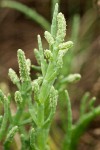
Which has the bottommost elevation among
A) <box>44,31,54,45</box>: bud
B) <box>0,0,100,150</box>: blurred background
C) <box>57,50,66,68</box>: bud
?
<box>57,50,66,68</box>: bud

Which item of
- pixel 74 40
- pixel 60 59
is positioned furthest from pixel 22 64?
pixel 74 40

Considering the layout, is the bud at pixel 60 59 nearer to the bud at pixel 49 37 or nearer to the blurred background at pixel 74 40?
the bud at pixel 49 37

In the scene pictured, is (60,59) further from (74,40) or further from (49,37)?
(74,40)

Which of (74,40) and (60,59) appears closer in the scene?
(60,59)

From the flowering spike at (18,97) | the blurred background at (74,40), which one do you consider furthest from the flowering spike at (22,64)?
the blurred background at (74,40)

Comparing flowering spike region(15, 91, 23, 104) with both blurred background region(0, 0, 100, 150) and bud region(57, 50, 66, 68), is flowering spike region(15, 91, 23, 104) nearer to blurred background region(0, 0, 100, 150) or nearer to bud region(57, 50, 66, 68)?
bud region(57, 50, 66, 68)

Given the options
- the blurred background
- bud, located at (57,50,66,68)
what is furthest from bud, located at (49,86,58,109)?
the blurred background

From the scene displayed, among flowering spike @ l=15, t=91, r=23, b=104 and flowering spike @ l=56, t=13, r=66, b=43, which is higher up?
flowering spike @ l=56, t=13, r=66, b=43

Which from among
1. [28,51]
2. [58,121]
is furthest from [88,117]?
[28,51]

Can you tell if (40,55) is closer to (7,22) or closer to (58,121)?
(58,121)
